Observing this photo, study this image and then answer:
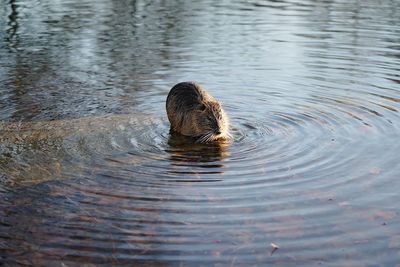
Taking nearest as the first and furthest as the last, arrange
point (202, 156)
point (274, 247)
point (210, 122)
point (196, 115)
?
point (274, 247)
point (202, 156)
point (210, 122)
point (196, 115)

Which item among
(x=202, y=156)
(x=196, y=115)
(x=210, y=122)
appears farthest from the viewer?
(x=196, y=115)

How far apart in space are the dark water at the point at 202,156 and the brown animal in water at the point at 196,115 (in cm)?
26

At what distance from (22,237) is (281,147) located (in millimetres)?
3510

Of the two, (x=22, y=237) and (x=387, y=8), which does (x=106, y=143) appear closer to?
(x=22, y=237)

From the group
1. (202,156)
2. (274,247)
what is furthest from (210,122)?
(274,247)

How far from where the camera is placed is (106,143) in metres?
7.61

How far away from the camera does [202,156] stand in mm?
7320

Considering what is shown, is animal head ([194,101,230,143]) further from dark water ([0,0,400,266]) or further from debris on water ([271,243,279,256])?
debris on water ([271,243,279,256])

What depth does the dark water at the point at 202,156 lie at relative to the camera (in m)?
4.91

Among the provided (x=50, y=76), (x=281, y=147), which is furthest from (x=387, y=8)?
(x=281, y=147)

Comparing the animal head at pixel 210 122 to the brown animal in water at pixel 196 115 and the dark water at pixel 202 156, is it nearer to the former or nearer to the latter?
the brown animal in water at pixel 196 115

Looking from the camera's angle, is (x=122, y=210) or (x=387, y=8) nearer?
(x=122, y=210)

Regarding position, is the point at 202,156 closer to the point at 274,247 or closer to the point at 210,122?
the point at 210,122

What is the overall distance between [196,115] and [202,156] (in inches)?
41.8
